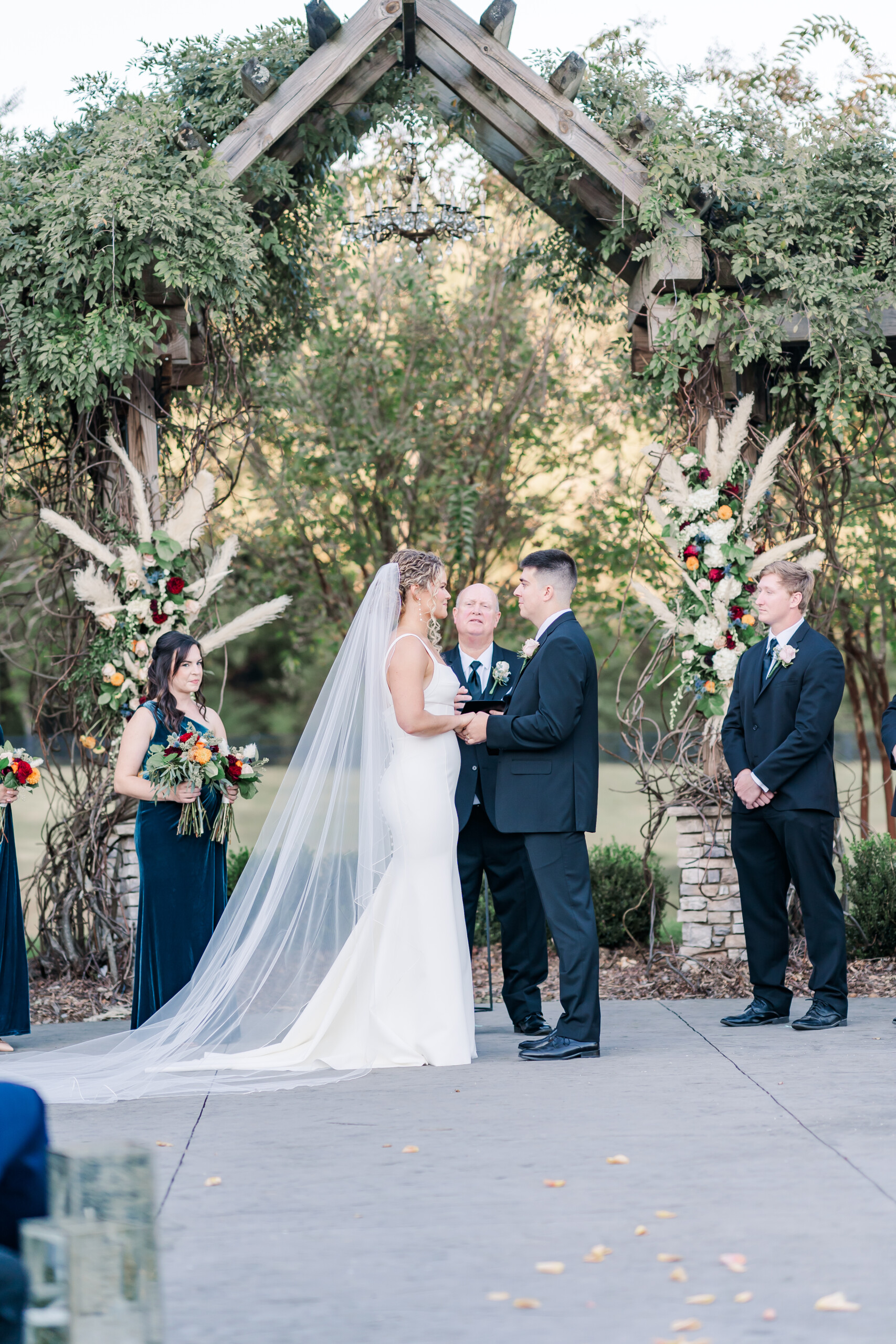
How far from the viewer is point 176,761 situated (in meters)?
5.63

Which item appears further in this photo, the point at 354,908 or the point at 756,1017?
the point at 756,1017

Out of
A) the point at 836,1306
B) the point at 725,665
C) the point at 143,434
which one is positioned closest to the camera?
the point at 836,1306

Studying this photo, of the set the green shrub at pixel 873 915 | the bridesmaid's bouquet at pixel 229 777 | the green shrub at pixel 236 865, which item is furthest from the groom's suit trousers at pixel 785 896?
the green shrub at pixel 236 865

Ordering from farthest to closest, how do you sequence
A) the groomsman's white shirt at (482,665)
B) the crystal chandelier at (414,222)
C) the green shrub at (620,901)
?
the crystal chandelier at (414,222) → the green shrub at (620,901) → the groomsman's white shirt at (482,665)

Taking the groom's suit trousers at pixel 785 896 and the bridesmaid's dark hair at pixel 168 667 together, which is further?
the bridesmaid's dark hair at pixel 168 667

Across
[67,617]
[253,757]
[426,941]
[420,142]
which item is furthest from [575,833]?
[420,142]

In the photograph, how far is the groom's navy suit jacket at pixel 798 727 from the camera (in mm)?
5582

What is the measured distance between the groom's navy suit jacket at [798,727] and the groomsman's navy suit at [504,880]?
104 centimetres

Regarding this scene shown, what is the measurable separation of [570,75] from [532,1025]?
185 inches

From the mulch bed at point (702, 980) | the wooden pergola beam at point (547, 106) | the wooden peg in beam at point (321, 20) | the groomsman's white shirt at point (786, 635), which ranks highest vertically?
the wooden peg in beam at point (321, 20)

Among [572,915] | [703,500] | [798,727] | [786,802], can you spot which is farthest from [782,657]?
[572,915]

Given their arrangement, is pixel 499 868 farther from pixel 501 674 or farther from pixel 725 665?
pixel 725 665

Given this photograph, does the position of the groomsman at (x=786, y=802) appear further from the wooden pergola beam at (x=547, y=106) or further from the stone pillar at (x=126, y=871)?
the stone pillar at (x=126, y=871)

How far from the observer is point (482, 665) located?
6.19 m
